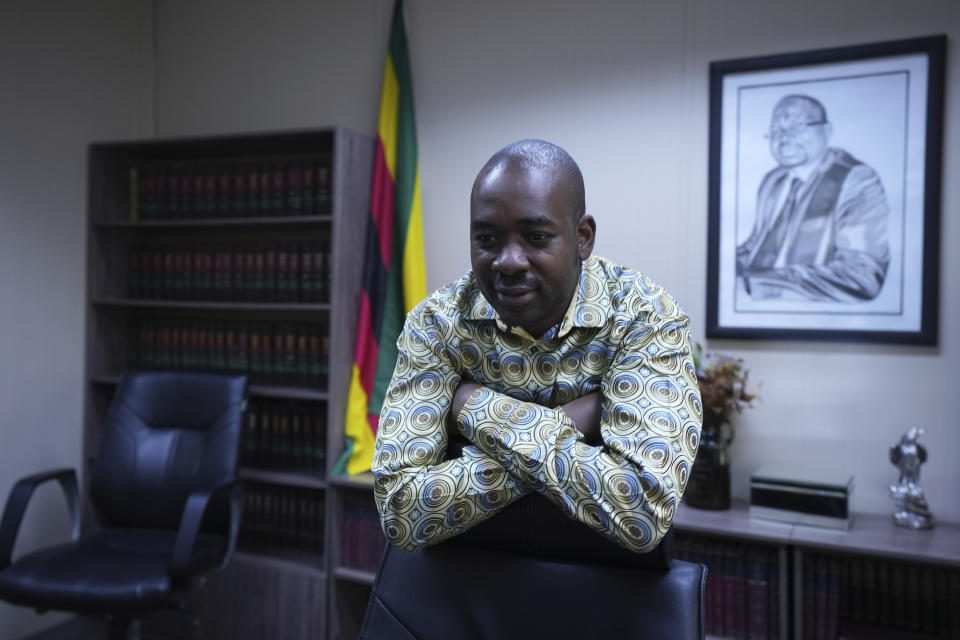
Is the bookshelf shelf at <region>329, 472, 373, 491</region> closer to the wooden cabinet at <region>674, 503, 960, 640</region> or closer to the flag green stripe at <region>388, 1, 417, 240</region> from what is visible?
the flag green stripe at <region>388, 1, 417, 240</region>

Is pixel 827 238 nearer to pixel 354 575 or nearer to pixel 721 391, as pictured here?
pixel 721 391

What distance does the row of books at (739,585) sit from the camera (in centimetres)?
212

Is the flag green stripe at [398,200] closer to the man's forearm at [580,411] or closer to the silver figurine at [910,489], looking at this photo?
the man's forearm at [580,411]

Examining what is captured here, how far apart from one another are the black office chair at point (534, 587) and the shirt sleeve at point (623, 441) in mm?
58

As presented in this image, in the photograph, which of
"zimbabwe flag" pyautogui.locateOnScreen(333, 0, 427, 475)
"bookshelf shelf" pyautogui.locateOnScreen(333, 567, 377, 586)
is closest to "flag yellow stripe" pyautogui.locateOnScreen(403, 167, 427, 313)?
"zimbabwe flag" pyautogui.locateOnScreen(333, 0, 427, 475)

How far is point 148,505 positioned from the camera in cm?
263

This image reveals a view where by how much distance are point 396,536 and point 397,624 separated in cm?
15

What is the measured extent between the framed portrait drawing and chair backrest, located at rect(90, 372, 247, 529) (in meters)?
1.78

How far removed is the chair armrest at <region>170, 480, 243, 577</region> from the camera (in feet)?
7.20

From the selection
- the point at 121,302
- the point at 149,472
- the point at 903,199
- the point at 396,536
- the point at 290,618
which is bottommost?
the point at 290,618

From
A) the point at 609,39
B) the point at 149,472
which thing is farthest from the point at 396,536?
the point at 609,39

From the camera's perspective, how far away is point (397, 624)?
46.6 inches

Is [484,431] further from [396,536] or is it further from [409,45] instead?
[409,45]

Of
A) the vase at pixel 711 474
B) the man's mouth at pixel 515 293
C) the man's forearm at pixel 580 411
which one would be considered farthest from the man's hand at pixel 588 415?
the vase at pixel 711 474
